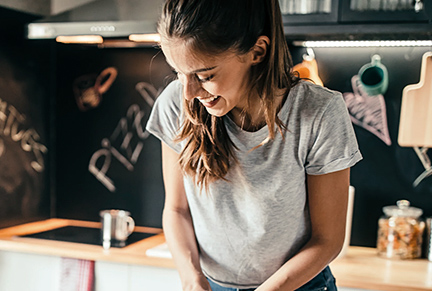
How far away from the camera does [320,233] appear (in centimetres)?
101

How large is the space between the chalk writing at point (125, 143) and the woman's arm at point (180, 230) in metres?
0.99

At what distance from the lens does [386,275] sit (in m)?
1.49

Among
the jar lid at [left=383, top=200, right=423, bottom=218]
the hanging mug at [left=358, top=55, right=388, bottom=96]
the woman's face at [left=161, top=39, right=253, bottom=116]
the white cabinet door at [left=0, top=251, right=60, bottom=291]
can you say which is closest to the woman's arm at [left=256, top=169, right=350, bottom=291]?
the woman's face at [left=161, top=39, right=253, bottom=116]

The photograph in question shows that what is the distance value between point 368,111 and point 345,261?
567mm

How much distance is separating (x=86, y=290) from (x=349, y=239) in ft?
3.17

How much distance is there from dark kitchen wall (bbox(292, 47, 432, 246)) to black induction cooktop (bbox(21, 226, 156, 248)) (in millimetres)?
856

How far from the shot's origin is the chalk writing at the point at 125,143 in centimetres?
211

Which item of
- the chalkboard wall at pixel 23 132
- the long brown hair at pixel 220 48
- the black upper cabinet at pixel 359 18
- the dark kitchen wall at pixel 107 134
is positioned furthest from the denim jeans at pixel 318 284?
the chalkboard wall at pixel 23 132

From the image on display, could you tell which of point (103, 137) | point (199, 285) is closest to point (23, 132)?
point (103, 137)

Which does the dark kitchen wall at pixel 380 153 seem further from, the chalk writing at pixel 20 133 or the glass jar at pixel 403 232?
the chalk writing at pixel 20 133

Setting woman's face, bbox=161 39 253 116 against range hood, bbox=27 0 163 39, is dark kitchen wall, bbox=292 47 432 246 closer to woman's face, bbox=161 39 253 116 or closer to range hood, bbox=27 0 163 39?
range hood, bbox=27 0 163 39

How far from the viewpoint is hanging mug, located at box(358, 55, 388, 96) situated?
70.0 inches

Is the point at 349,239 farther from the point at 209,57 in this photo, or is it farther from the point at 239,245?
the point at 209,57

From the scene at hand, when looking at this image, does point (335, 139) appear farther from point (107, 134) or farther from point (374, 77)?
point (107, 134)
